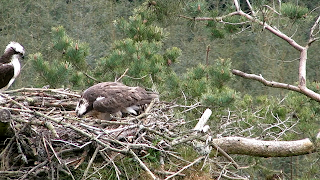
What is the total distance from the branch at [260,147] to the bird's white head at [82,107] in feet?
5.05

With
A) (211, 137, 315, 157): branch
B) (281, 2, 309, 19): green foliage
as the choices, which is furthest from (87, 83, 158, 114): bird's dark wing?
(281, 2, 309, 19): green foliage

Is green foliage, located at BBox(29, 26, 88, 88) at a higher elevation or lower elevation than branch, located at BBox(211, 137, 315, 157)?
higher

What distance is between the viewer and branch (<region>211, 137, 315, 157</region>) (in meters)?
5.11

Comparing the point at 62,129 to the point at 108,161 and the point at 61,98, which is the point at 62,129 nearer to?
the point at 108,161

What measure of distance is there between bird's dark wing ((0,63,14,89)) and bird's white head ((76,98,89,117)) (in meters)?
0.81

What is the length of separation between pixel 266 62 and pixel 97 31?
16.7ft

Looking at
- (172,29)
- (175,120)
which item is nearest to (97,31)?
(172,29)

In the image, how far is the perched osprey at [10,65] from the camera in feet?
18.0

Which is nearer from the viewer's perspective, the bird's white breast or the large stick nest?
the large stick nest

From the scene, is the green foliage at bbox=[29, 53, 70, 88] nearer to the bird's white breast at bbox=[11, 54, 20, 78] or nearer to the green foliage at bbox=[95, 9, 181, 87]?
the green foliage at bbox=[95, 9, 181, 87]

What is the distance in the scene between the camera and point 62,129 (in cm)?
479

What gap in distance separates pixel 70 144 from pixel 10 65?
153cm

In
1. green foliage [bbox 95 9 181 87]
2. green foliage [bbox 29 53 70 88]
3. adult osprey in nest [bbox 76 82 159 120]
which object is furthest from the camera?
green foliage [bbox 95 9 181 87]

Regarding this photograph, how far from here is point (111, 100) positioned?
572 centimetres
